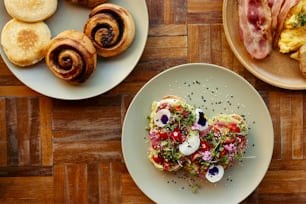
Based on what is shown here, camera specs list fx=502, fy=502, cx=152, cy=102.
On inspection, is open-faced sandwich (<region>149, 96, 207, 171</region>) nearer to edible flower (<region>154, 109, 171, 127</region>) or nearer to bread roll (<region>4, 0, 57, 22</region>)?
edible flower (<region>154, 109, 171, 127</region>)

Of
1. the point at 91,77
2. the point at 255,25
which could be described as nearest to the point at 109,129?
the point at 91,77

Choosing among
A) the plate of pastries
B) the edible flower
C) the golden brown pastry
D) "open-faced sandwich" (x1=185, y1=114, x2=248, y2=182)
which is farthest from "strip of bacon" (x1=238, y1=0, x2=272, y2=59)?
the golden brown pastry

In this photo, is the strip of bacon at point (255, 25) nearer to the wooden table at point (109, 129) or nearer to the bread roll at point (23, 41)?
the wooden table at point (109, 129)

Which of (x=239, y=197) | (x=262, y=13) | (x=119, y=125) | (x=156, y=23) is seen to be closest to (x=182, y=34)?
(x=156, y=23)

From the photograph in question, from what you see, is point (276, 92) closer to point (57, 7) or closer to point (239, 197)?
point (239, 197)

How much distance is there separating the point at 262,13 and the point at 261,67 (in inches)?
7.6

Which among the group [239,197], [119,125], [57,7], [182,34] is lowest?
[239,197]

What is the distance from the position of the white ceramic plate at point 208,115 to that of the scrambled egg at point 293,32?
0.68 feet

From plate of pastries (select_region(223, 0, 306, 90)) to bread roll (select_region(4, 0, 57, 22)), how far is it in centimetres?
62

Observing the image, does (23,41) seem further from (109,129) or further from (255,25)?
(255,25)

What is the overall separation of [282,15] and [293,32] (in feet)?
0.24

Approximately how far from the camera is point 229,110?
1804mm

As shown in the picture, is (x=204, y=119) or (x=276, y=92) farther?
(x=276, y=92)

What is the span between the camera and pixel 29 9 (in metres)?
1.70
